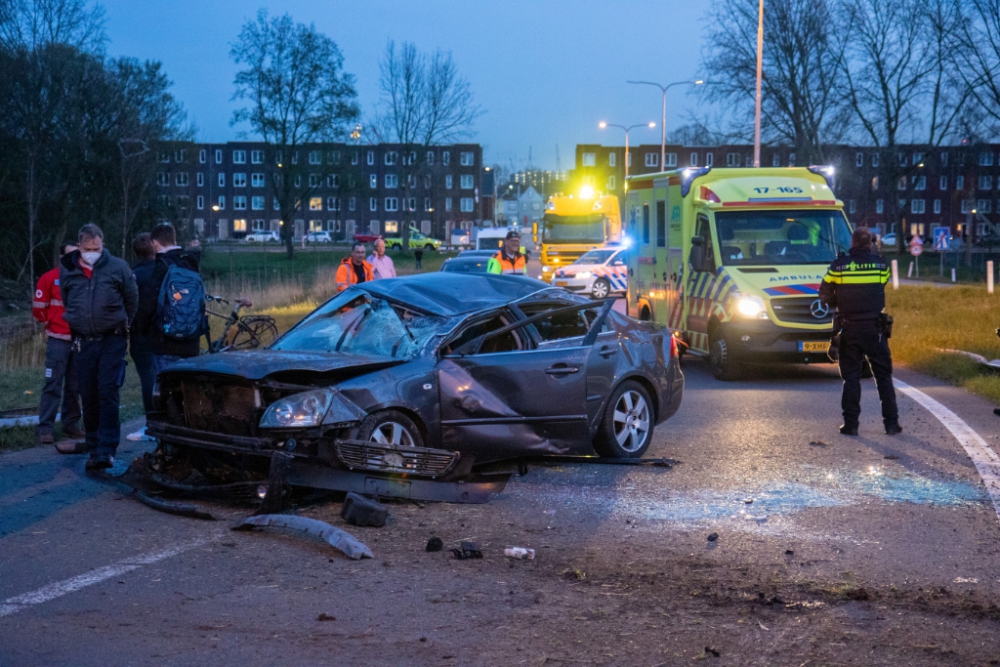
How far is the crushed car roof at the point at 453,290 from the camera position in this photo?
8133 mm

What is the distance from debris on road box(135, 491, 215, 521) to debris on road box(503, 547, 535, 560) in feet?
6.35

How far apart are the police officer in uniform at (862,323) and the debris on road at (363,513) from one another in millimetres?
5324

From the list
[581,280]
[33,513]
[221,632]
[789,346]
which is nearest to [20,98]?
[581,280]

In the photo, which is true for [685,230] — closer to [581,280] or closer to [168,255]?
[168,255]

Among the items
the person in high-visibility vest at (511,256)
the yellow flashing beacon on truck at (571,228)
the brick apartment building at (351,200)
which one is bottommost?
the person in high-visibility vest at (511,256)

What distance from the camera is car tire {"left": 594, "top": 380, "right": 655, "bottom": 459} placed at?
8.56 metres

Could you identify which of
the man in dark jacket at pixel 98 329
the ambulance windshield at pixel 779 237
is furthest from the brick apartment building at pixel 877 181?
the man in dark jacket at pixel 98 329

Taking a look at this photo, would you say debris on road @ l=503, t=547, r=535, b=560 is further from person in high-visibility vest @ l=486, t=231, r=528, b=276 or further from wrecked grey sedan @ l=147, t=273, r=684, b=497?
person in high-visibility vest @ l=486, t=231, r=528, b=276

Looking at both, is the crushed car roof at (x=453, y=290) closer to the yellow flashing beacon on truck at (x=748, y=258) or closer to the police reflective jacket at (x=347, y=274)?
the yellow flashing beacon on truck at (x=748, y=258)

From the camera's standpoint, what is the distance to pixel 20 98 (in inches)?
1337

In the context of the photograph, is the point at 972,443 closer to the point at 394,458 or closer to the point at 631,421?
the point at 631,421

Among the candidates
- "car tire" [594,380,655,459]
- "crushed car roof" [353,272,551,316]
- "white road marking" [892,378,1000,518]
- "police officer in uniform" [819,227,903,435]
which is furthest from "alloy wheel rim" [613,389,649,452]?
"white road marking" [892,378,1000,518]

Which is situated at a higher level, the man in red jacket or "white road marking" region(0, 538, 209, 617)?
the man in red jacket

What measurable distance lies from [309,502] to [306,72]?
6692cm
